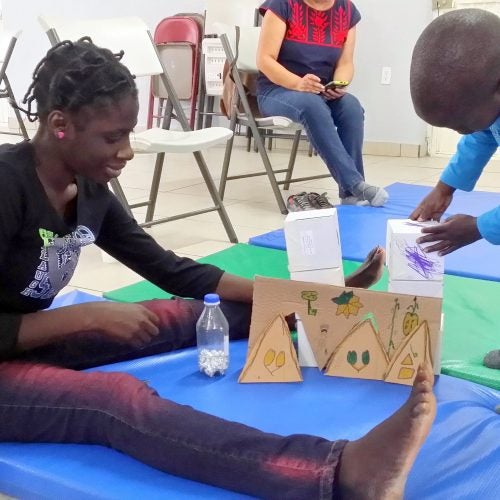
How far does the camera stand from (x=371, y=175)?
12.6ft

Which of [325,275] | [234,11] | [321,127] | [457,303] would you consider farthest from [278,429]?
[234,11]

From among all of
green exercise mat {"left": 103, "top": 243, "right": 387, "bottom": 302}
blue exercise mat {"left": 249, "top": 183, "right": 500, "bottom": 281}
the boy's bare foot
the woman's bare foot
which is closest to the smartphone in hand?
blue exercise mat {"left": 249, "top": 183, "right": 500, "bottom": 281}

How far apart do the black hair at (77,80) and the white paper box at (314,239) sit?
456 millimetres

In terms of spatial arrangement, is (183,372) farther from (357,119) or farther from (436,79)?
(357,119)

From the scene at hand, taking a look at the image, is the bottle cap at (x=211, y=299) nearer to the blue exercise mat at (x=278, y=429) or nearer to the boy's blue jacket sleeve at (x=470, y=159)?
the blue exercise mat at (x=278, y=429)

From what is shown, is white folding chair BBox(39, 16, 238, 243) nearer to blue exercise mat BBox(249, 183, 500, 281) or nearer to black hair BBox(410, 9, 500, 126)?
blue exercise mat BBox(249, 183, 500, 281)

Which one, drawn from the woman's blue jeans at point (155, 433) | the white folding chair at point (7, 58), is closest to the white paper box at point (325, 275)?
the woman's blue jeans at point (155, 433)

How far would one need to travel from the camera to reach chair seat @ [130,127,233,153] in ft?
6.97

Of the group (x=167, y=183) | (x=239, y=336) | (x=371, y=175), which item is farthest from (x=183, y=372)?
(x=371, y=175)

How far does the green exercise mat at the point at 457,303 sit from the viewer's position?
138cm

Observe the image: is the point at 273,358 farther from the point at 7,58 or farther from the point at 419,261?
the point at 7,58

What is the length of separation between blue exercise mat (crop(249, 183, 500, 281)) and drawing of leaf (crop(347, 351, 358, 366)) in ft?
2.47

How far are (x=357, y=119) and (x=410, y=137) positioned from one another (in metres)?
1.69

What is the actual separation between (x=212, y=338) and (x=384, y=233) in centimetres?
117
